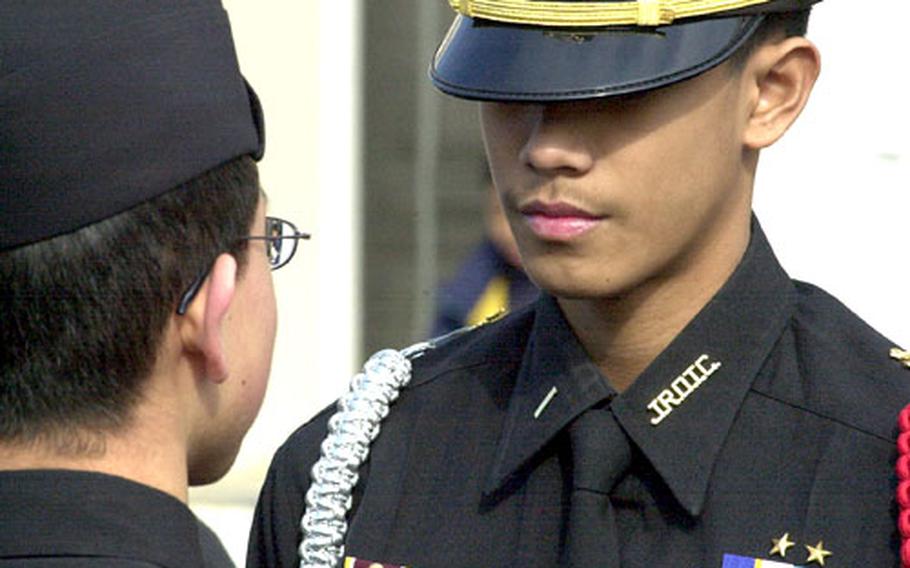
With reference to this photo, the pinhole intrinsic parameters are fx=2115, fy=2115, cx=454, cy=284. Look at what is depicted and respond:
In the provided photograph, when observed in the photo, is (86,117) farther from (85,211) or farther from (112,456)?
(112,456)

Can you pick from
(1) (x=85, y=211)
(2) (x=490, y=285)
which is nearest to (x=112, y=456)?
(1) (x=85, y=211)

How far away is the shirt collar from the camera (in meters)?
2.68

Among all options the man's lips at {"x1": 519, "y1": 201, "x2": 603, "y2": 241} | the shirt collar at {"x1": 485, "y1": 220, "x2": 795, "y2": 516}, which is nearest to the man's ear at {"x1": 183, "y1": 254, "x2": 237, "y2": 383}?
the man's lips at {"x1": 519, "y1": 201, "x2": 603, "y2": 241}

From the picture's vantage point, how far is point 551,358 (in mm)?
2779

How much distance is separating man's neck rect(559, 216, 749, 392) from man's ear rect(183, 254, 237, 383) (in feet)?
2.30

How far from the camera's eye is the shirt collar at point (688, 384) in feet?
8.80

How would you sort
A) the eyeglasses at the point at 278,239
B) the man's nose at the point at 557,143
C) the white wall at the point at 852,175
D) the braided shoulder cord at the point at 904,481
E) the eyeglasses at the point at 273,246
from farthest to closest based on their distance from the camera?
1. the white wall at the point at 852,175
2. the man's nose at the point at 557,143
3. the braided shoulder cord at the point at 904,481
4. the eyeglasses at the point at 278,239
5. the eyeglasses at the point at 273,246

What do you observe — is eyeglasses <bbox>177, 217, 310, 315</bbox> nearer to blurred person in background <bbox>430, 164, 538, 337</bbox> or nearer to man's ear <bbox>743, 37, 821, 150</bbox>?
man's ear <bbox>743, 37, 821, 150</bbox>

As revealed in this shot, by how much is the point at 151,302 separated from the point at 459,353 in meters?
0.89

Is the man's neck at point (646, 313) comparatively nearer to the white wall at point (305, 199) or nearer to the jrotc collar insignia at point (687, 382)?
the jrotc collar insignia at point (687, 382)

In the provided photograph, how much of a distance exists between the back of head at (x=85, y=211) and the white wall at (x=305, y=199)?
3.56 metres

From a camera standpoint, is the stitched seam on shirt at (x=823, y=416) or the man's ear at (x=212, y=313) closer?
the man's ear at (x=212, y=313)

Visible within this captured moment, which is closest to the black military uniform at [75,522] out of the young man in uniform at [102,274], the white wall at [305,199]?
the young man in uniform at [102,274]

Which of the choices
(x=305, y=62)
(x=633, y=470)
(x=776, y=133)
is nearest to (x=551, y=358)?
(x=633, y=470)
